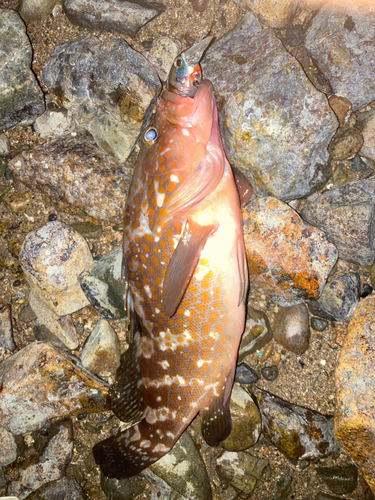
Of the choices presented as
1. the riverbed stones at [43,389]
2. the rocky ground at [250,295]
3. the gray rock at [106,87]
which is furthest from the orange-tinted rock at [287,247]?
the riverbed stones at [43,389]

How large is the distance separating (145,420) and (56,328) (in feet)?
4.51

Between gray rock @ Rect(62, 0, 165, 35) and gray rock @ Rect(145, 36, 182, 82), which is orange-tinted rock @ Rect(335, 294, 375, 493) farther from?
gray rock @ Rect(62, 0, 165, 35)

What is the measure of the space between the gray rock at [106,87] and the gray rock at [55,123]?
108mm

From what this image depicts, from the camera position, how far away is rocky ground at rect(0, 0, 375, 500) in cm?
381

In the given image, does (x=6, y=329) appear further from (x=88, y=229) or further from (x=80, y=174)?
(x=80, y=174)

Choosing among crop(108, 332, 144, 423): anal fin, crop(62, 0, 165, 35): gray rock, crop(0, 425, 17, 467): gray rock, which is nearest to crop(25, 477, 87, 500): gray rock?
crop(0, 425, 17, 467): gray rock

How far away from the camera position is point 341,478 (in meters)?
3.73

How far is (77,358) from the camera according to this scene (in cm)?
410

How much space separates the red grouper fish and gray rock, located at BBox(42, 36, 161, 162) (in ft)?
1.94

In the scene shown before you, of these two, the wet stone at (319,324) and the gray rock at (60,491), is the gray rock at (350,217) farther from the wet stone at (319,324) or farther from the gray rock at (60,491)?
the gray rock at (60,491)

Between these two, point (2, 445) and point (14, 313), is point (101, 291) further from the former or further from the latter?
point (2, 445)

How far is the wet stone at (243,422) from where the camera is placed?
A: 376 centimetres

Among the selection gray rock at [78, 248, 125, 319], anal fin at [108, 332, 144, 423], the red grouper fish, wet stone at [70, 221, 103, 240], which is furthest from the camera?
wet stone at [70, 221, 103, 240]

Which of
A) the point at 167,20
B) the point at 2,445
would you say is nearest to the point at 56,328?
the point at 2,445
